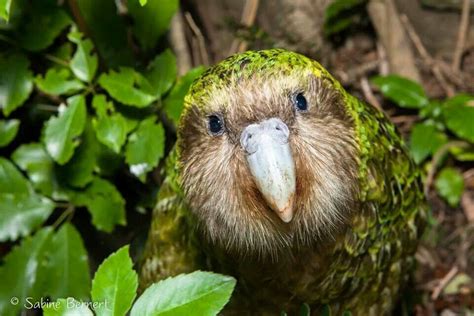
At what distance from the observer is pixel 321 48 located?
408 centimetres

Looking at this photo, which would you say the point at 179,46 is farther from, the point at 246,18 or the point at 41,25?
the point at 41,25

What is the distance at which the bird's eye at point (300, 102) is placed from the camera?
2.25 metres

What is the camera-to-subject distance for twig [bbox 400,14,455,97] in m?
4.11

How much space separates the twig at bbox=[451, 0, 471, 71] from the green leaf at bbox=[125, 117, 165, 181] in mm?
1711

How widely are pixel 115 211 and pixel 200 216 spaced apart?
2.57ft

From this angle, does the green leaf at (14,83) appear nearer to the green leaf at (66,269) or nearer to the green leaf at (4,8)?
the green leaf at (66,269)

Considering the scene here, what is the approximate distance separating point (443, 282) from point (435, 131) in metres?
0.63

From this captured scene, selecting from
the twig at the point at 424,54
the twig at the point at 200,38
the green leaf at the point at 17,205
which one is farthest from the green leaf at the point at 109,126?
the twig at the point at 424,54

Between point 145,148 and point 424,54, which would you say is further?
point 424,54

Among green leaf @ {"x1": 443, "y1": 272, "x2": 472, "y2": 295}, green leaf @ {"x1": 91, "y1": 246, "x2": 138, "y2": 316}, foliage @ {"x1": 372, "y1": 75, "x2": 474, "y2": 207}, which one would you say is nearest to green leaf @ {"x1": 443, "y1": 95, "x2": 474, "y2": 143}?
foliage @ {"x1": 372, "y1": 75, "x2": 474, "y2": 207}

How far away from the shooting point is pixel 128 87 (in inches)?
119

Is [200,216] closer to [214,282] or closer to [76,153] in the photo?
[214,282]

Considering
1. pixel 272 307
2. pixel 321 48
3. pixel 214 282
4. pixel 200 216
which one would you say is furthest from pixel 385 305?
pixel 321 48

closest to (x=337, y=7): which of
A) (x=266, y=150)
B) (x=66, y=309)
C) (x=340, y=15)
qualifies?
(x=340, y=15)
